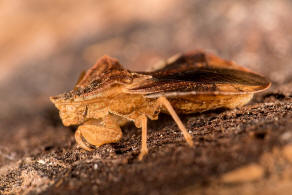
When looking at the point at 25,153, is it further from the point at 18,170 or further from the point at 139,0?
the point at 139,0

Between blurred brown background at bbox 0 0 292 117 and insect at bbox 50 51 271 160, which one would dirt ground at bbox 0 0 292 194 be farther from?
insect at bbox 50 51 271 160

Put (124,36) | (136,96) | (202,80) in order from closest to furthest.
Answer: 1. (202,80)
2. (136,96)
3. (124,36)

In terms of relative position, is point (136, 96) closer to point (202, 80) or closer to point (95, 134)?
point (95, 134)

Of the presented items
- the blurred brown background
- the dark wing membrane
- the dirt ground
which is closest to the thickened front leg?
the dirt ground

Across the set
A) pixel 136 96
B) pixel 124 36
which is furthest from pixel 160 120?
pixel 124 36

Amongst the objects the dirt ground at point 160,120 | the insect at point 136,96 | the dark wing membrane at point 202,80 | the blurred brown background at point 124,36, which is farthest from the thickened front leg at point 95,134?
the blurred brown background at point 124,36

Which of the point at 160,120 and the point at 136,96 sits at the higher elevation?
the point at 136,96

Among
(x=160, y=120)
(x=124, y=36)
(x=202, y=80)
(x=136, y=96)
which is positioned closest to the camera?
(x=202, y=80)
